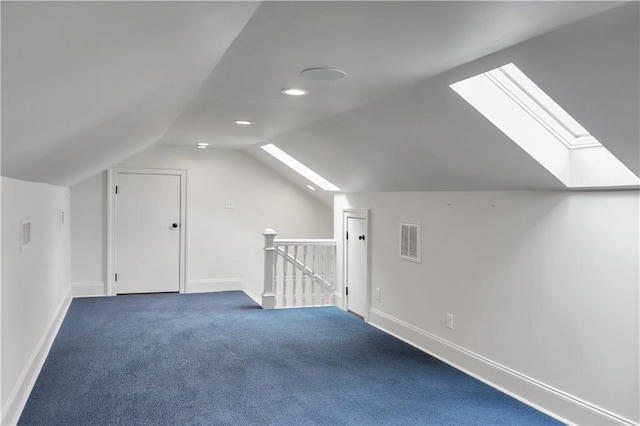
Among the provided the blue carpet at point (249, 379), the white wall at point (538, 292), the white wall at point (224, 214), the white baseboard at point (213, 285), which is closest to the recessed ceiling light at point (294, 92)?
the white wall at point (538, 292)

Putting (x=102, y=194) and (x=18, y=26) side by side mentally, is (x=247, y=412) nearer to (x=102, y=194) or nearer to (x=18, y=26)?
(x=18, y=26)

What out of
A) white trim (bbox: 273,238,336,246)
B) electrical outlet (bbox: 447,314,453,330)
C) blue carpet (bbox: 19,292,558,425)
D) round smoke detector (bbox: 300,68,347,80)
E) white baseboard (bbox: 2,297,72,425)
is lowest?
blue carpet (bbox: 19,292,558,425)

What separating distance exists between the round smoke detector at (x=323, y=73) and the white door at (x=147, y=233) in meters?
4.71

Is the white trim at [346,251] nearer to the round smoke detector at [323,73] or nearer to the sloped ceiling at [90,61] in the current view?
the round smoke detector at [323,73]

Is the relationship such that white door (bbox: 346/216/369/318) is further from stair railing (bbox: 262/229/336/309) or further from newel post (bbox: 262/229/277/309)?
newel post (bbox: 262/229/277/309)

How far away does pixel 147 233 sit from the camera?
702cm

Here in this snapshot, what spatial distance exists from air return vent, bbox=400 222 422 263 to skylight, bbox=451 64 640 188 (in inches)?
68.4

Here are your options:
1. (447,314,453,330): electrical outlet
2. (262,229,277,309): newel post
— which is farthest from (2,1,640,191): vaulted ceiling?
(262,229,277,309): newel post

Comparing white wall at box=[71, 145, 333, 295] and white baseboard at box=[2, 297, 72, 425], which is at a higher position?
white wall at box=[71, 145, 333, 295]

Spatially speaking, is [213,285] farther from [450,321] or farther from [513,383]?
[513,383]

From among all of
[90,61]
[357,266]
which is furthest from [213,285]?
[90,61]

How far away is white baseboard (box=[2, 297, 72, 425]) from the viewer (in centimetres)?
285

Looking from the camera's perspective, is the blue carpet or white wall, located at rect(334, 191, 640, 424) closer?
white wall, located at rect(334, 191, 640, 424)

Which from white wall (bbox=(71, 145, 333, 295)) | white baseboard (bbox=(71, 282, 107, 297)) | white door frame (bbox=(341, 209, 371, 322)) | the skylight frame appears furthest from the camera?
white wall (bbox=(71, 145, 333, 295))
